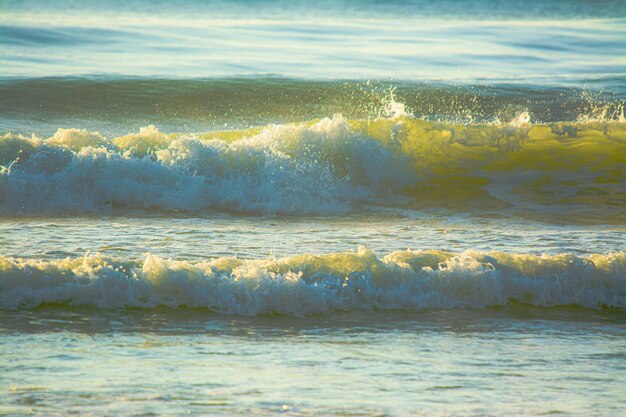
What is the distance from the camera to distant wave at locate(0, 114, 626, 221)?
41.2ft

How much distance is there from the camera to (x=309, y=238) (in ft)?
34.3

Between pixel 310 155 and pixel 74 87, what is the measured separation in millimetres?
9112

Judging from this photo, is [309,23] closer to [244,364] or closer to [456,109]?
[456,109]

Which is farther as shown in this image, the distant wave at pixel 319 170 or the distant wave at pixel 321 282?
the distant wave at pixel 319 170

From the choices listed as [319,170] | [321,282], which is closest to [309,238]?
[321,282]

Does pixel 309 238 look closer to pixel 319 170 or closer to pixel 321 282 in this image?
pixel 321 282

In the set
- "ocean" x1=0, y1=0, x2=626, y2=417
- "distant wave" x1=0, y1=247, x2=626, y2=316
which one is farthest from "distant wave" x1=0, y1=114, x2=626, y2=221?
"distant wave" x1=0, y1=247, x2=626, y2=316

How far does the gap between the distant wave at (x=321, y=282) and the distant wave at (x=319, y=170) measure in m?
4.04

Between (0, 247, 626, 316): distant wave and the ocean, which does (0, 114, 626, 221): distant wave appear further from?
(0, 247, 626, 316): distant wave

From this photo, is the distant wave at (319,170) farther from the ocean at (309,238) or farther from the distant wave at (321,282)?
the distant wave at (321,282)

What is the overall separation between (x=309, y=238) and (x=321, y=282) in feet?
7.88

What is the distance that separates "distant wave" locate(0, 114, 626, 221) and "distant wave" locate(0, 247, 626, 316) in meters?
→ 4.04

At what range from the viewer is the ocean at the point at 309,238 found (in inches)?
236

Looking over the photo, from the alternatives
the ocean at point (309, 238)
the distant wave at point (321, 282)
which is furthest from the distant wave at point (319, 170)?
the distant wave at point (321, 282)
